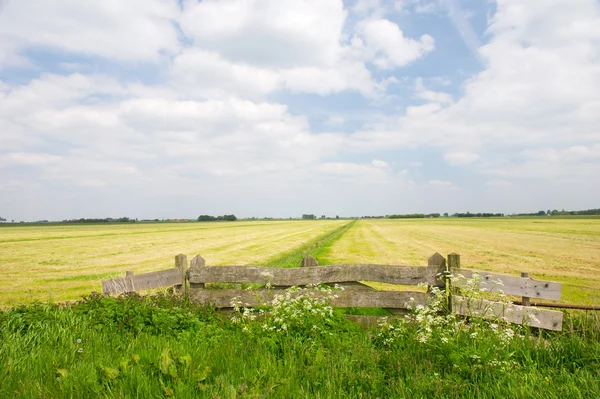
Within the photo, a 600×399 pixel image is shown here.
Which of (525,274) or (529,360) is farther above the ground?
(525,274)

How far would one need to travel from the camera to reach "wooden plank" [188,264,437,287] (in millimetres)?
7688

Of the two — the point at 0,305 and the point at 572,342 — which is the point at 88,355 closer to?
the point at 572,342

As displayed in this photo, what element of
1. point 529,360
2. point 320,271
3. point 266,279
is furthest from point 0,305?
point 529,360

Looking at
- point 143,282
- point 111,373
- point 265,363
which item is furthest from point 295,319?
point 143,282

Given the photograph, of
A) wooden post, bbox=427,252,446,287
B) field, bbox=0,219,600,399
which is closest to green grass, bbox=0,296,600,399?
field, bbox=0,219,600,399

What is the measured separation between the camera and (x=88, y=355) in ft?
14.9

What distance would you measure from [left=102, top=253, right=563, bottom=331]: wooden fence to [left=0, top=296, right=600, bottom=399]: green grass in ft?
4.03

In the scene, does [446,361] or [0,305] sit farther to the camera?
[0,305]

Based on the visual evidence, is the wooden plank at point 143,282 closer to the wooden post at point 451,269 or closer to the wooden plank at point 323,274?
the wooden plank at point 323,274

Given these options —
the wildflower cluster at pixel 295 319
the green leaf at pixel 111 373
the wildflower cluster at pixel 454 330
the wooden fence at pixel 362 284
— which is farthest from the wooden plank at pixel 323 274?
the green leaf at pixel 111 373

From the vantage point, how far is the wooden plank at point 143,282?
8305mm

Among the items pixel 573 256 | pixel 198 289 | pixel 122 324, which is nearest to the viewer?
pixel 122 324

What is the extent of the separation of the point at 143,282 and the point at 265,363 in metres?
5.37

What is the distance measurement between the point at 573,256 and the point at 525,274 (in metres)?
23.1
